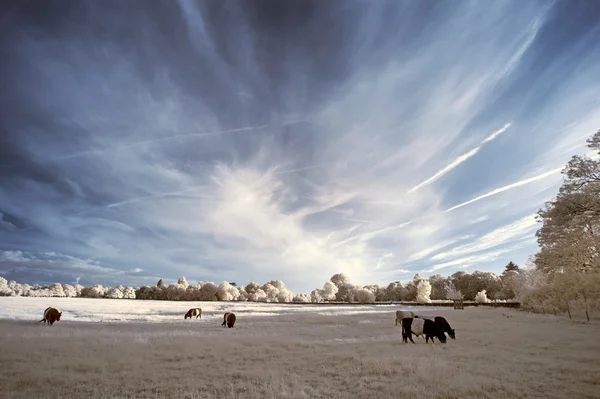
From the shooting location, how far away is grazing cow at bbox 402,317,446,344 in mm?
23422

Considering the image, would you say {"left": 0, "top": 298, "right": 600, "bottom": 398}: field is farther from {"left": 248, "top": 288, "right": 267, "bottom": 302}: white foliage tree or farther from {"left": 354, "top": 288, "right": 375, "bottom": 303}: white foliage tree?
{"left": 248, "top": 288, "right": 267, "bottom": 302}: white foliage tree

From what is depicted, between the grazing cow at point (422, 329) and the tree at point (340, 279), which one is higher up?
the tree at point (340, 279)

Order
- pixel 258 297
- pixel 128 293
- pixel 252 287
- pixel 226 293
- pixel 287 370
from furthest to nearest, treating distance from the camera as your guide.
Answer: pixel 128 293 → pixel 252 287 → pixel 258 297 → pixel 226 293 → pixel 287 370

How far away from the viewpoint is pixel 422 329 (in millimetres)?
24297

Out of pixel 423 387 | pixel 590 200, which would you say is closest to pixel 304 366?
pixel 423 387

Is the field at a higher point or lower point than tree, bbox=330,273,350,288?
lower

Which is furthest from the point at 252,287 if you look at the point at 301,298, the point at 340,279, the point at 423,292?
the point at 423,292

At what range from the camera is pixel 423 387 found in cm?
1119

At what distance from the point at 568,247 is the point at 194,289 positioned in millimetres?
155945

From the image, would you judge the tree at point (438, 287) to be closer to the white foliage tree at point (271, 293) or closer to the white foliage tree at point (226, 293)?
the white foliage tree at point (271, 293)

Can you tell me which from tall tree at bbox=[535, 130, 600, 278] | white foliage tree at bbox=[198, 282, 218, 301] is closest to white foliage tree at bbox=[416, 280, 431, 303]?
white foliage tree at bbox=[198, 282, 218, 301]

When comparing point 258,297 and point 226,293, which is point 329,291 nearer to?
point 258,297

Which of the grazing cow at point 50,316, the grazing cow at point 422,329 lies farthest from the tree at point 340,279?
the grazing cow at point 422,329

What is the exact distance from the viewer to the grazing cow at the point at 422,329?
23.4 m
